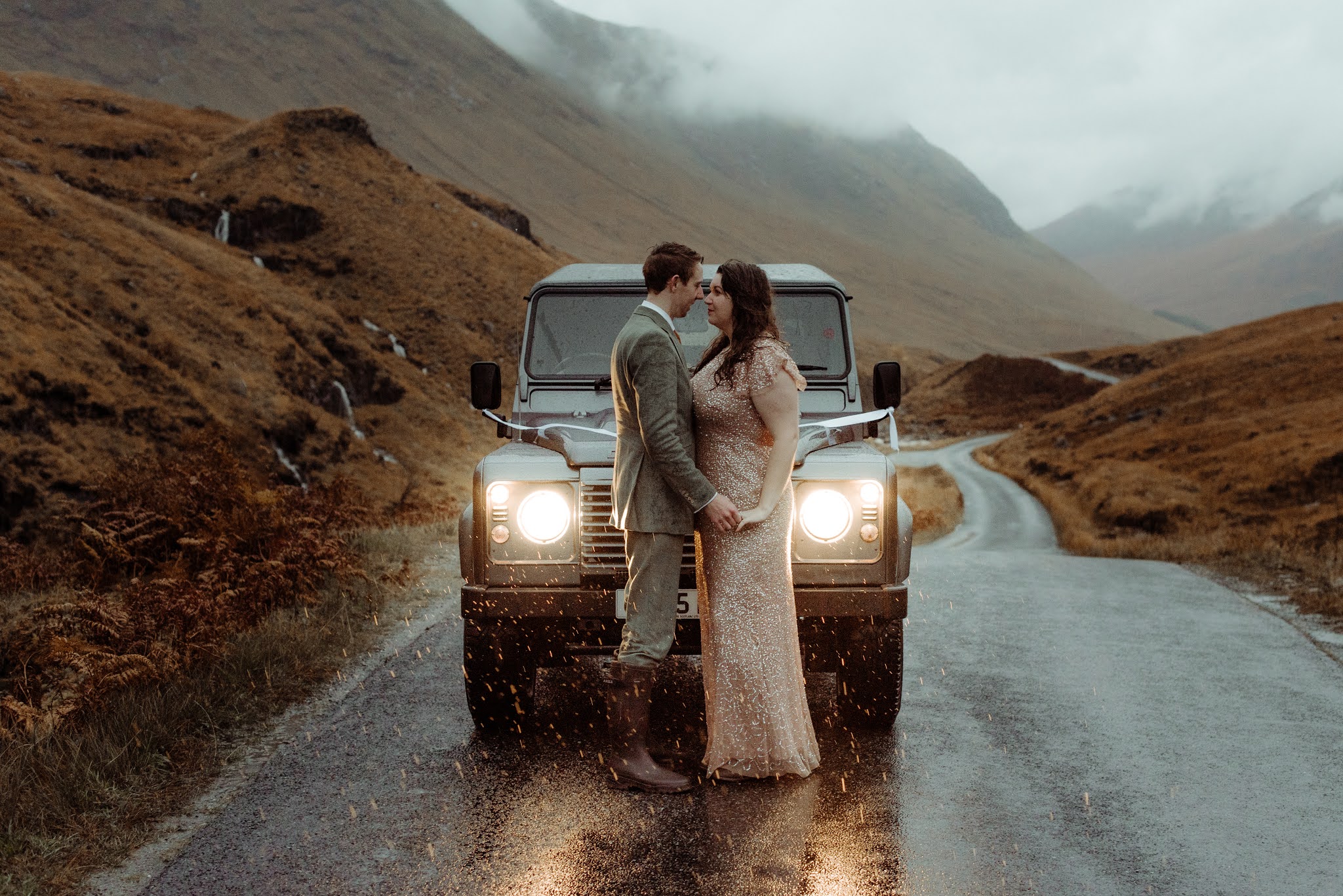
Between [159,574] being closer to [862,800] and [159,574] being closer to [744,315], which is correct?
[744,315]

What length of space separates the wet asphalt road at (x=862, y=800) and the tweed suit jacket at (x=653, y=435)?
3.84ft

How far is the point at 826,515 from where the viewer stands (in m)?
4.95

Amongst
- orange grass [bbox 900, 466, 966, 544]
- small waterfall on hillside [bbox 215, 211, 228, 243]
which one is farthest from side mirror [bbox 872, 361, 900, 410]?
small waterfall on hillside [bbox 215, 211, 228, 243]

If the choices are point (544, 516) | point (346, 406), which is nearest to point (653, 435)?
point (544, 516)

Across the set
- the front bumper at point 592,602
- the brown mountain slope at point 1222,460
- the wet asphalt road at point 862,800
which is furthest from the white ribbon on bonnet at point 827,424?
the brown mountain slope at point 1222,460

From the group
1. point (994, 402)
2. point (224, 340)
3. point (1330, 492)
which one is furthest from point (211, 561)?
point (994, 402)

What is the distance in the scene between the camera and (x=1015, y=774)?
4.76 metres

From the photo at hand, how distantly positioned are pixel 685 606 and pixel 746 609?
43 centimetres

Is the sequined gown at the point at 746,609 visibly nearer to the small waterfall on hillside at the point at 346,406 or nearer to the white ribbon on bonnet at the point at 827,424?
the white ribbon on bonnet at the point at 827,424

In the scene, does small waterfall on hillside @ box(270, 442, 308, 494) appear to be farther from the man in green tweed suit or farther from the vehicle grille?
the man in green tweed suit

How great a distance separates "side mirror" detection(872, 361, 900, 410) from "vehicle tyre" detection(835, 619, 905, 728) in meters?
1.46

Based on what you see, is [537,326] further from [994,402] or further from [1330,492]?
[994,402]

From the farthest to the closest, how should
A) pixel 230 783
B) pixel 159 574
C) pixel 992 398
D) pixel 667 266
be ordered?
pixel 992 398
pixel 159 574
pixel 230 783
pixel 667 266

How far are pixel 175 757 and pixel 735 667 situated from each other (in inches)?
99.2
